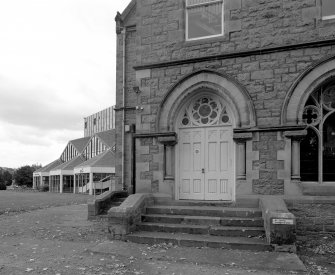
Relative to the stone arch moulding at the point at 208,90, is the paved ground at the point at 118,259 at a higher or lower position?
lower

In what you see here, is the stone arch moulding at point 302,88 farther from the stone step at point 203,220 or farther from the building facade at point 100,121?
the building facade at point 100,121

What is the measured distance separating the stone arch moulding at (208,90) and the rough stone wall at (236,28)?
72cm

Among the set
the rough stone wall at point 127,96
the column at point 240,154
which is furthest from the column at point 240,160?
the rough stone wall at point 127,96

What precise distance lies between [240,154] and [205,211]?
1.73 meters

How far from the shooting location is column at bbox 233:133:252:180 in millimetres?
9656

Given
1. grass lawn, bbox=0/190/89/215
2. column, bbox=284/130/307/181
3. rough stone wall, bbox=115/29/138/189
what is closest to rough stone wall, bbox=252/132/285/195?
column, bbox=284/130/307/181

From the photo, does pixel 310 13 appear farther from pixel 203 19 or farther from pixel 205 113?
pixel 205 113

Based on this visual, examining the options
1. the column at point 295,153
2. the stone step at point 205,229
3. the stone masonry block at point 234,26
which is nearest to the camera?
the stone step at point 205,229

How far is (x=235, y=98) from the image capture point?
984 cm

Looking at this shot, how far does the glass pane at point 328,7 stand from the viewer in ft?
30.8

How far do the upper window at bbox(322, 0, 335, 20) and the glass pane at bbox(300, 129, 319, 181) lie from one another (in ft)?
9.36

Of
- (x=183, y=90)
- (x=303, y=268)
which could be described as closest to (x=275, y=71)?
(x=183, y=90)

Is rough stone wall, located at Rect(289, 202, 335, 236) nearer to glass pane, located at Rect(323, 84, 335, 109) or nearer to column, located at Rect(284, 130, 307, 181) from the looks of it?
column, located at Rect(284, 130, 307, 181)

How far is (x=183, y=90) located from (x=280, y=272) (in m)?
5.64
